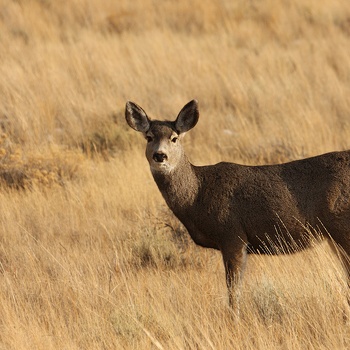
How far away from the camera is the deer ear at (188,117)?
6621mm

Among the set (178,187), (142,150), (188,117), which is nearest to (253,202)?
(178,187)

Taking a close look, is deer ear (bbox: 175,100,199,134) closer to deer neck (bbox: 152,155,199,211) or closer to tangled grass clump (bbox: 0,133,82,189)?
deer neck (bbox: 152,155,199,211)

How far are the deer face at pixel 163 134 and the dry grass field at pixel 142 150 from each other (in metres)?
1.02

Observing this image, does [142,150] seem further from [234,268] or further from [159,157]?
[234,268]

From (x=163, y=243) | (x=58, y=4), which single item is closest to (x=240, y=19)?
(x=58, y=4)

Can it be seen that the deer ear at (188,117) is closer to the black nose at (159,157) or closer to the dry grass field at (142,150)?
the black nose at (159,157)

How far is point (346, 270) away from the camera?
623 cm

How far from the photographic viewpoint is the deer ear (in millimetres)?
6621

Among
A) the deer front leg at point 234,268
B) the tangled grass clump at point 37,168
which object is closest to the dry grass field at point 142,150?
the tangled grass clump at point 37,168

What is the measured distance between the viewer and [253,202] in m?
6.24

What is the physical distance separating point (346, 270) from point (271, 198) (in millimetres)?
801

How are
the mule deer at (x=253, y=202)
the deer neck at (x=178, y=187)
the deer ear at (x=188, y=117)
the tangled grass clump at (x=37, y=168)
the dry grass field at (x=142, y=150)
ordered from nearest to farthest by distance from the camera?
the dry grass field at (x=142, y=150)
the mule deer at (x=253, y=202)
the deer neck at (x=178, y=187)
the deer ear at (x=188, y=117)
the tangled grass clump at (x=37, y=168)

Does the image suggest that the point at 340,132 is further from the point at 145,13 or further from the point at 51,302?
the point at 145,13

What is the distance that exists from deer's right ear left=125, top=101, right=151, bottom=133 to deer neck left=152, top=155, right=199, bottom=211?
45 centimetres
